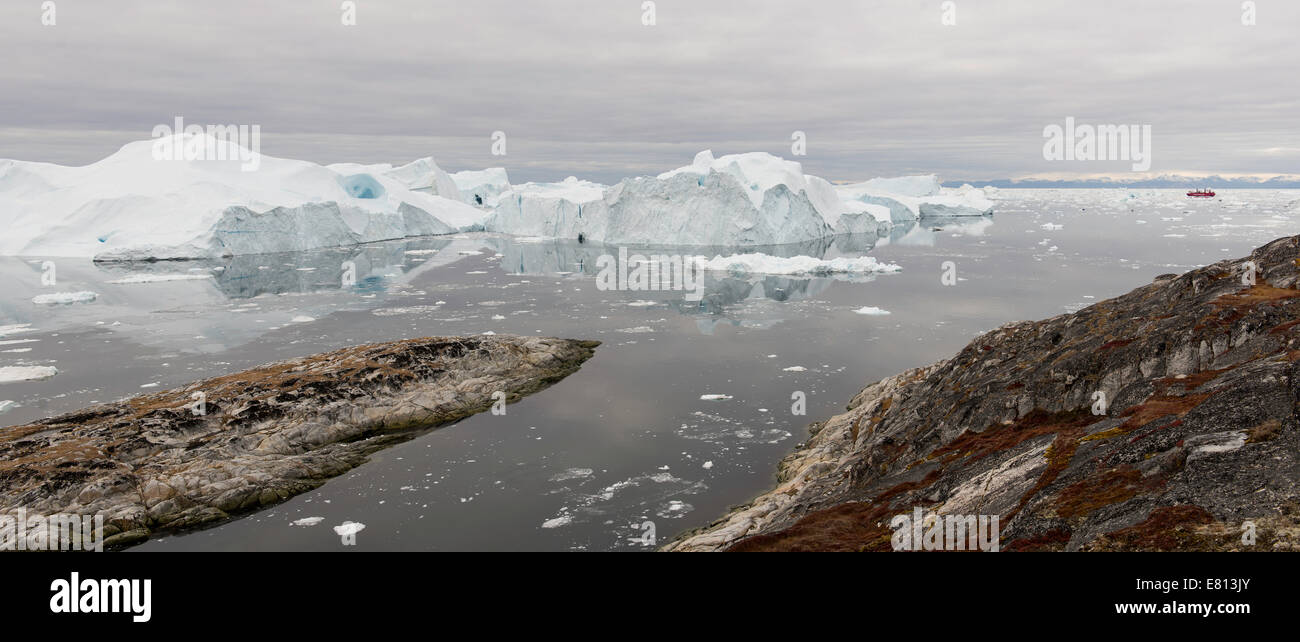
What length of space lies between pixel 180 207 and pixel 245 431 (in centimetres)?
6356

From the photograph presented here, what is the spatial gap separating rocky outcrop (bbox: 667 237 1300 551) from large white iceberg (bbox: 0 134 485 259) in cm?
6757

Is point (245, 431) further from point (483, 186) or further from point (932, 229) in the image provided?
point (483, 186)

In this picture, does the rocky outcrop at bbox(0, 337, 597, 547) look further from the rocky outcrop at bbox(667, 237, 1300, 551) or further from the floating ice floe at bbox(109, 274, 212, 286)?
the floating ice floe at bbox(109, 274, 212, 286)

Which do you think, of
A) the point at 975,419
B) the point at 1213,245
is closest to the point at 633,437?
the point at 975,419

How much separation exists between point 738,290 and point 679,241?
1087 inches

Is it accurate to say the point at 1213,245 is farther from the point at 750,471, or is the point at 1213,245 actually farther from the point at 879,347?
the point at 750,471

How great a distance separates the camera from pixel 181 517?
52.6ft

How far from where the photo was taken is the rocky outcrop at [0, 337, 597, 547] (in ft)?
52.8

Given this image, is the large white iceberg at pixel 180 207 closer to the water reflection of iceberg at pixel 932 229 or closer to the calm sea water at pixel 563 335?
the calm sea water at pixel 563 335

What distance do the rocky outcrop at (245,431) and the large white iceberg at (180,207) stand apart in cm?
5200

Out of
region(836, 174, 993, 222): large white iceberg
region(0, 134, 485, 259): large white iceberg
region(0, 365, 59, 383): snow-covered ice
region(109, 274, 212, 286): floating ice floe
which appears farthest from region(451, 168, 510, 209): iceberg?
region(0, 365, 59, 383): snow-covered ice

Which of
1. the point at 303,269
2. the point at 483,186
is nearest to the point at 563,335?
the point at 303,269

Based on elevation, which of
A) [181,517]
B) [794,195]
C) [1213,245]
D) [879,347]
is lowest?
[181,517]

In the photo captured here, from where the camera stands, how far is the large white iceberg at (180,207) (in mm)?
67938
